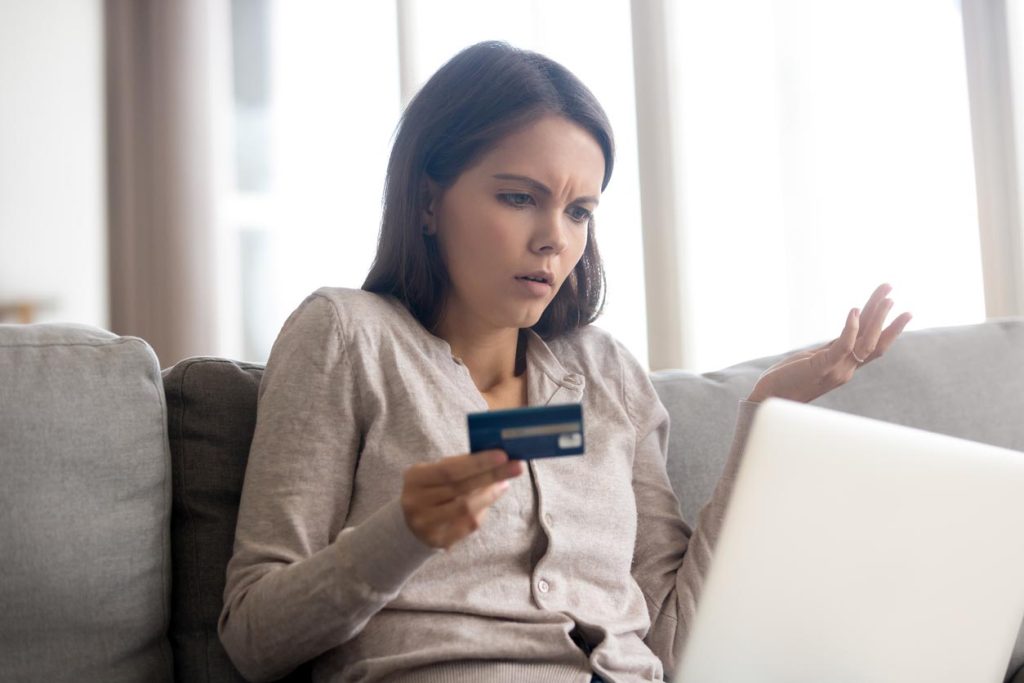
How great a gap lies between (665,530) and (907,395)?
479 mm

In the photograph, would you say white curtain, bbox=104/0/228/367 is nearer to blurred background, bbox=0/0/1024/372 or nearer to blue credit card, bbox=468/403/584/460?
blurred background, bbox=0/0/1024/372

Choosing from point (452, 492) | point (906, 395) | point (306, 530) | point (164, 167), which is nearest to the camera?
point (452, 492)

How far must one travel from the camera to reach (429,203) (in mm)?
1346

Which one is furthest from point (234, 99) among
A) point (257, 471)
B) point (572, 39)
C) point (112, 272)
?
point (257, 471)

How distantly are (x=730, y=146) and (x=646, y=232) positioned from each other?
0.33 m

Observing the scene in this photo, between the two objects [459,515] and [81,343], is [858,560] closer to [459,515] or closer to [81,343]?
[459,515]

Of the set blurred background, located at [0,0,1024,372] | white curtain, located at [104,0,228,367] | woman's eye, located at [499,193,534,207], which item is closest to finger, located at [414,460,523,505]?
woman's eye, located at [499,193,534,207]

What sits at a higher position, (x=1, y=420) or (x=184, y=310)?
(x=184, y=310)

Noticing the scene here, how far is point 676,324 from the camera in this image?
9.77 ft

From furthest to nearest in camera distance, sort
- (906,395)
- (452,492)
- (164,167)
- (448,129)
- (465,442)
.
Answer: (164,167)
(906,395)
(448,129)
(465,442)
(452,492)

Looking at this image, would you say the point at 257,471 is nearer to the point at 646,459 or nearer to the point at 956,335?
the point at 646,459

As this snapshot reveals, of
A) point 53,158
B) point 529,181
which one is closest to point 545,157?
point 529,181

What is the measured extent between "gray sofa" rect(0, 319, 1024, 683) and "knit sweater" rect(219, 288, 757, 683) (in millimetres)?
121

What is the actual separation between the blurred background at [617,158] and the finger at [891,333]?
4.02ft
